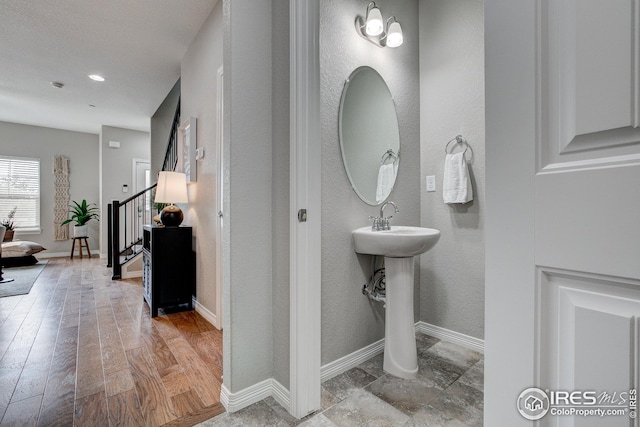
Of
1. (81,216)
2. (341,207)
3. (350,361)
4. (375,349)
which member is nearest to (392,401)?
(350,361)

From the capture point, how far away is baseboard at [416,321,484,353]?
1.91 meters

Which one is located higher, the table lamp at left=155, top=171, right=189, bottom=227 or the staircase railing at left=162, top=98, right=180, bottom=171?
the staircase railing at left=162, top=98, right=180, bottom=171

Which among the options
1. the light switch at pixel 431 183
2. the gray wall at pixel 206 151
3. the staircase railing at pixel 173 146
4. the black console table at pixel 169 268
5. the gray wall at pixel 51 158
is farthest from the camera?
the gray wall at pixel 51 158

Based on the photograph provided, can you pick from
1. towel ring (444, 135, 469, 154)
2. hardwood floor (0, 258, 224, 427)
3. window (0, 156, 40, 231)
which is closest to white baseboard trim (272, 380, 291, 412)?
hardwood floor (0, 258, 224, 427)

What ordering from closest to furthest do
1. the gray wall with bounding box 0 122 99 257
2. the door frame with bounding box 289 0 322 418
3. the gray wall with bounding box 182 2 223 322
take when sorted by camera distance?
the door frame with bounding box 289 0 322 418
the gray wall with bounding box 182 2 223 322
the gray wall with bounding box 0 122 99 257

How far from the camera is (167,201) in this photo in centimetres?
276

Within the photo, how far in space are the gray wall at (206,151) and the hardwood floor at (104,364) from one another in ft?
1.43

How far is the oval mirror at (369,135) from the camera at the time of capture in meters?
1.76

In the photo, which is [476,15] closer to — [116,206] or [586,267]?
[586,267]

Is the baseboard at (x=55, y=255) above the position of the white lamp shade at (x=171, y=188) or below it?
below

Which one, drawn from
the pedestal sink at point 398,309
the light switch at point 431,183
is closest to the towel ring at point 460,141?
the light switch at point 431,183

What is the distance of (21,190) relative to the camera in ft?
18.6

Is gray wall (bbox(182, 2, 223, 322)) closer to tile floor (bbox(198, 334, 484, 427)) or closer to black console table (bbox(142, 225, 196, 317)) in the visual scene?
black console table (bbox(142, 225, 196, 317))

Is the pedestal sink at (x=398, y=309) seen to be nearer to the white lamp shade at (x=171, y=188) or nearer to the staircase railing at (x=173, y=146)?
the white lamp shade at (x=171, y=188)
